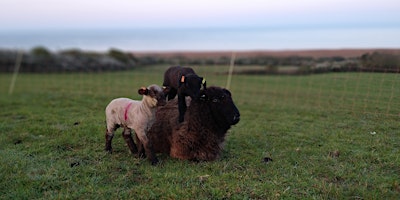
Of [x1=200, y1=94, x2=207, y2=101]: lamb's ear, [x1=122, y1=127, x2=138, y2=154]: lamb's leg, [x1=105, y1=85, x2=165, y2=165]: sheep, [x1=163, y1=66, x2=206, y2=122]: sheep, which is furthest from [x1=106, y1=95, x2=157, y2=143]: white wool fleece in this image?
[x1=200, y1=94, x2=207, y2=101]: lamb's ear

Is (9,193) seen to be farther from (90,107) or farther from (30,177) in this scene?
(90,107)

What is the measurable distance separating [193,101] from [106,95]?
763 centimetres

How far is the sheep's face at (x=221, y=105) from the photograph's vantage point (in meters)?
6.33

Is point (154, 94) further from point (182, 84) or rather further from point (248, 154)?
point (248, 154)

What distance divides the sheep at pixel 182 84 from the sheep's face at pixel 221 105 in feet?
0.53

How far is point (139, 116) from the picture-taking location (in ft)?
20.0

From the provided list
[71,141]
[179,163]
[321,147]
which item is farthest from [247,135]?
[71,141]

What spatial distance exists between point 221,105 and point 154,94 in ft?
3.69

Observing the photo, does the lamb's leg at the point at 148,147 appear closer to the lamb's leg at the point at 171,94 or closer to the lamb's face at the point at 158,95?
the lamb's face at the point at 158,95

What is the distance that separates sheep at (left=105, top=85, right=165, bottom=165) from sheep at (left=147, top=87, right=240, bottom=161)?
0.36 meters

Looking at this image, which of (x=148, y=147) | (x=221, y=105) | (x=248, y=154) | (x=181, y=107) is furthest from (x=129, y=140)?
(x=248, y=154)

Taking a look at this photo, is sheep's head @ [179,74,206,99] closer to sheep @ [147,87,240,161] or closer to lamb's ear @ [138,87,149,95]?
sheep @ [147,87,240,161]

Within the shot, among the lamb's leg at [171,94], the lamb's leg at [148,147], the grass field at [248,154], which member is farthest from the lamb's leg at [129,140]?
the lamb's leg at [171,94]

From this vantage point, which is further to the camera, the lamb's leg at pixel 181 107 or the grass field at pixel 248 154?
the lamb's leg at pixel 181 107
